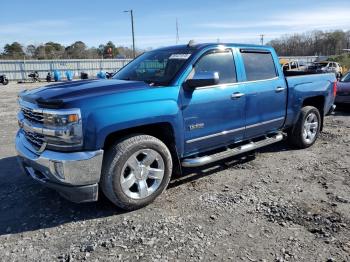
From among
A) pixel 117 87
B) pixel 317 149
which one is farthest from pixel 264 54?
pixel 117 87

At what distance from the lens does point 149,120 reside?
399cm

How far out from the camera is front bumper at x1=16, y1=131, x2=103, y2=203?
3541 millimetres

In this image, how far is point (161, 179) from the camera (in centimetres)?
425

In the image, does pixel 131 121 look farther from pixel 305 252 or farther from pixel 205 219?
pixel 305 252

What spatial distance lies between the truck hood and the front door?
662mm

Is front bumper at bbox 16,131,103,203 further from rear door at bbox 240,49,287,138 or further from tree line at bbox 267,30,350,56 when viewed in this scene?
tree line at bbox 267,30,350,56

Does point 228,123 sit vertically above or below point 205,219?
above

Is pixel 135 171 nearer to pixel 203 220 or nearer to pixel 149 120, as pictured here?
pixel 149 120

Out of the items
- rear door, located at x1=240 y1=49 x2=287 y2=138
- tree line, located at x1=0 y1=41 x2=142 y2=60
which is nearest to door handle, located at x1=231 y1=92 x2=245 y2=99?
rear door, located at x1=240 y1=49 x2=287 y2=138

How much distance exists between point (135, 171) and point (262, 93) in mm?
2420

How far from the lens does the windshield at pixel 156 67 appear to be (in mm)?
4552

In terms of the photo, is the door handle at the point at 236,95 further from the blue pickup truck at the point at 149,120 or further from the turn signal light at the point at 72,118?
the turn signal light at the point at 72,118

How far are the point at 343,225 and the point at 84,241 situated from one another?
268 cm

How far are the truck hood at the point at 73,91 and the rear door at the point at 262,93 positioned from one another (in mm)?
1754
